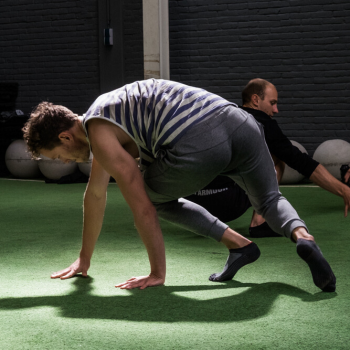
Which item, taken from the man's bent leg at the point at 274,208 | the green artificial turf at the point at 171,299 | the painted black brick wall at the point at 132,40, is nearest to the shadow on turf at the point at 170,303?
the green artificial turf at the point at 171,299

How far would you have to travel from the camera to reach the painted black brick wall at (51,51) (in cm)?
759

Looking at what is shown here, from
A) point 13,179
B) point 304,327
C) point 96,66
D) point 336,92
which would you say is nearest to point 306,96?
point 336,92

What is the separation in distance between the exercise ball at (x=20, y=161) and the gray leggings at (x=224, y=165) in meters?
4.97

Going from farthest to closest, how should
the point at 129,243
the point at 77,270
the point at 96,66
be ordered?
the point at 96,66, the point at 129,243, the point at 77,270

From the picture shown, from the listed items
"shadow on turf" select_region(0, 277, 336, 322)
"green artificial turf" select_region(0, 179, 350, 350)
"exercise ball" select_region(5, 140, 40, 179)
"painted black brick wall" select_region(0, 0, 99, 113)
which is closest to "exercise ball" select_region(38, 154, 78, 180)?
"exercise ball" select_region(5, 140, 40, 179)

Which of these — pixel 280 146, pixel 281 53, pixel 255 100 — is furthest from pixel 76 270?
pixel 281 53

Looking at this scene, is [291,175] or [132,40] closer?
[291,175]

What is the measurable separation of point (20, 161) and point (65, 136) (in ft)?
16.5

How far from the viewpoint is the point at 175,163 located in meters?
1.99

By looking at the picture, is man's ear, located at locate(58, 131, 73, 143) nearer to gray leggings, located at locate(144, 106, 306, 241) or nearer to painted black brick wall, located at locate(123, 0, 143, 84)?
gray leggings, located at locate(144, 106, 306, 241)

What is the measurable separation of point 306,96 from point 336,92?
355mm

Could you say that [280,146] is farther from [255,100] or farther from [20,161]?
[20,161]

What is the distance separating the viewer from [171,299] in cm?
204

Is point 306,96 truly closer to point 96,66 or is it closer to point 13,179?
point 96,66
